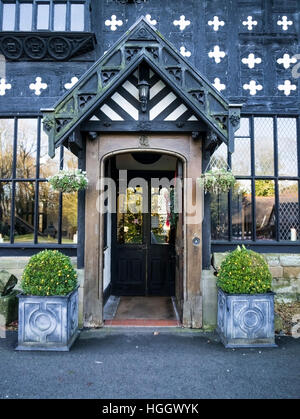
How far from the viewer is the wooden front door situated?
7133 mm

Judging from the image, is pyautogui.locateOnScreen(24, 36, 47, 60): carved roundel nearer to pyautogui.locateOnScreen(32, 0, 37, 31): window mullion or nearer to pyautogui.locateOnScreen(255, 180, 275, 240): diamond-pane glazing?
pyautogui.locateOnScreen(32, 0, 37, 31): window mullion

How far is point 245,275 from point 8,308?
13.5 feet

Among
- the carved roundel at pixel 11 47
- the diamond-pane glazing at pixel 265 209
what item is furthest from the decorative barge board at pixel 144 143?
the carved roundel at pixel 11 47

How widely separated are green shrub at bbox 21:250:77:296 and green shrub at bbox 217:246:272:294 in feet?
8.24

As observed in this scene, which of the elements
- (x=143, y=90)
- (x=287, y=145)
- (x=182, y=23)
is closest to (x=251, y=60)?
(x=182, y=23)

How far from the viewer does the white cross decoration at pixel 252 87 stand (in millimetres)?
5965

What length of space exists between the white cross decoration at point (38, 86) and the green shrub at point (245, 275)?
5157 mm

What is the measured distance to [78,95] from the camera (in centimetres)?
448

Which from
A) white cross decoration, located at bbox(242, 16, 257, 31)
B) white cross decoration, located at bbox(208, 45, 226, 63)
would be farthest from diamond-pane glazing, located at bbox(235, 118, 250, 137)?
white cross decoration, located at bbox(242, 16, 257, 31)

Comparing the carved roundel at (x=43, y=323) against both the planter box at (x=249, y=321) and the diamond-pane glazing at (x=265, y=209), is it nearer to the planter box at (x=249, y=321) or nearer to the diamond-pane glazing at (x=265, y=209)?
the planter box at (x=249, y=321)

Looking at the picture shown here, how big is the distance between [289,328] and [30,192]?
5703 mm

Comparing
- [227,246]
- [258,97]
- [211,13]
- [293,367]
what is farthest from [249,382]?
[211,13]

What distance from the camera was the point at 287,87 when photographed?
19.7 feet

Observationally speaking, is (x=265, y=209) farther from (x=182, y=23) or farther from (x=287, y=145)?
(x=182, y=23)
